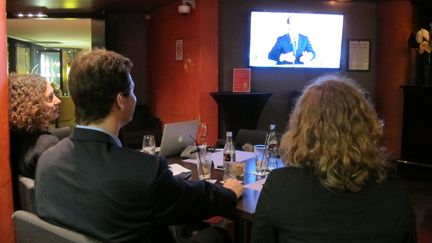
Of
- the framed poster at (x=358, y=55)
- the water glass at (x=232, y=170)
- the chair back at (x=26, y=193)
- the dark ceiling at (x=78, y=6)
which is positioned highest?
the dark ceiling at (x=78, y=6)

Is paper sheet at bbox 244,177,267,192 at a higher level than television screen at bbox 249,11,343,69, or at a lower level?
lower

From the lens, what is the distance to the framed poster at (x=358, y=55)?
213 inches

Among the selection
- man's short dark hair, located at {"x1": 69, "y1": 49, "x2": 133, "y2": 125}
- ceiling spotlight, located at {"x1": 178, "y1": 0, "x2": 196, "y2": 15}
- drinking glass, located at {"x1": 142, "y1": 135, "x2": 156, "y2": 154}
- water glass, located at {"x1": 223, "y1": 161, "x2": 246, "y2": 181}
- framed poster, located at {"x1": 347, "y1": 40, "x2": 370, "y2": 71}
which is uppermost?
ceiling spotlight, located at {"x1": 178, "y1": 0, "x2": 196, "y2": 15}

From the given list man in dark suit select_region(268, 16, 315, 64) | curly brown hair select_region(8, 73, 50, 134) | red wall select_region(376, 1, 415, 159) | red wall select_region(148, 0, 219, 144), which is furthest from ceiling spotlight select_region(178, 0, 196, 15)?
curly brown hair select_region(8, 73, 50, 134)

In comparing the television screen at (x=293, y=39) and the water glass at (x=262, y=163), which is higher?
the television screen at (x=293, y=39)

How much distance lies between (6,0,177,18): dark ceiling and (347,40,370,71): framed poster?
7.72 ft

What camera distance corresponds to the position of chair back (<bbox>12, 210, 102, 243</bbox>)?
1.17 meters

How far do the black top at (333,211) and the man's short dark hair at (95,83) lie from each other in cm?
63

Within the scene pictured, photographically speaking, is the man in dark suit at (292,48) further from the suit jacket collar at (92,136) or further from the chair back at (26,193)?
the suit jacket collar at (92,136)

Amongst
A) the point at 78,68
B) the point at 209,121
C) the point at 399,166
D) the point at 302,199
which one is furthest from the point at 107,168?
the point at 399,166

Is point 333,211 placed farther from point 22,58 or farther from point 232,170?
point 22,58

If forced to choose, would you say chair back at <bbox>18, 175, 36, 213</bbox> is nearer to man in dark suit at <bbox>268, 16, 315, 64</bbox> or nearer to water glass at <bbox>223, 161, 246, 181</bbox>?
water glass at <bbox>223, 161, 246, 181</bbox>

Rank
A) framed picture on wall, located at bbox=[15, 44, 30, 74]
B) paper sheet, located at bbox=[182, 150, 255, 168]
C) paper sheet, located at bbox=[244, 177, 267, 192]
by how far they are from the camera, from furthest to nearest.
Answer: framed picture on wall, located at bbox=[15, 44, 30, 74] < paper sheet, located at bbox=[182, 150, 255, 168] < paper sheet, located at bbox=[244, 177, 267, 192]

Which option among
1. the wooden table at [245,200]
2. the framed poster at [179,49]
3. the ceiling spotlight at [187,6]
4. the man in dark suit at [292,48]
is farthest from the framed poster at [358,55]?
the wooden table at [245,200]
